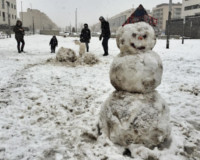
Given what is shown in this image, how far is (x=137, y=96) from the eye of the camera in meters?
2.46

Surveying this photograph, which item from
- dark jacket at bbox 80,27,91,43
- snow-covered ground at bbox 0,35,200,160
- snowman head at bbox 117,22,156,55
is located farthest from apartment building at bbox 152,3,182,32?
snowman head at bbox 117,22,156,55

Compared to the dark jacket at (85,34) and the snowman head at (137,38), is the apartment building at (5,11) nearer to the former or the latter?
the dark jacket at (85,34)

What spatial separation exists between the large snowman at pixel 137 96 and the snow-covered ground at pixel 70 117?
173 millimetres

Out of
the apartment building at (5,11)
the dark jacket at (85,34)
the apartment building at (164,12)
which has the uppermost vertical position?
the apartment building at (164,12)

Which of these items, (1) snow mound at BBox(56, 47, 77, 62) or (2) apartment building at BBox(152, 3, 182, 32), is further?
(2) apartment building at BBox(152, 3, 182, 32)

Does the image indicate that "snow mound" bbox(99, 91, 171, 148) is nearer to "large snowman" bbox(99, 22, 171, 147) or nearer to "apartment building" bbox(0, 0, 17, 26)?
"large snowman" bbox(99, 22, 171, 147)

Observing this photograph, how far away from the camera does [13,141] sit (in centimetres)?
253

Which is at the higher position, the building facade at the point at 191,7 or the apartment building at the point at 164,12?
the apartment building at the point at 164,12

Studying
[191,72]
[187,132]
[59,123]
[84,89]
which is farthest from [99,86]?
[191,72]

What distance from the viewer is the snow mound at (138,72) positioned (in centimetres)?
234

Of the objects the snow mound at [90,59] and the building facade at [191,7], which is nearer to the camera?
the snow mound at [90,59]

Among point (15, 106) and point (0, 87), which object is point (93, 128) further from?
point (0, 87)

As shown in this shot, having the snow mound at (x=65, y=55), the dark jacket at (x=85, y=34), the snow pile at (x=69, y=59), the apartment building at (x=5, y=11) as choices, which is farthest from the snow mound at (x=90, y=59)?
the apartment building at (x=5, y=11)

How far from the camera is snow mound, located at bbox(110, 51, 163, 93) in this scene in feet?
7.69
